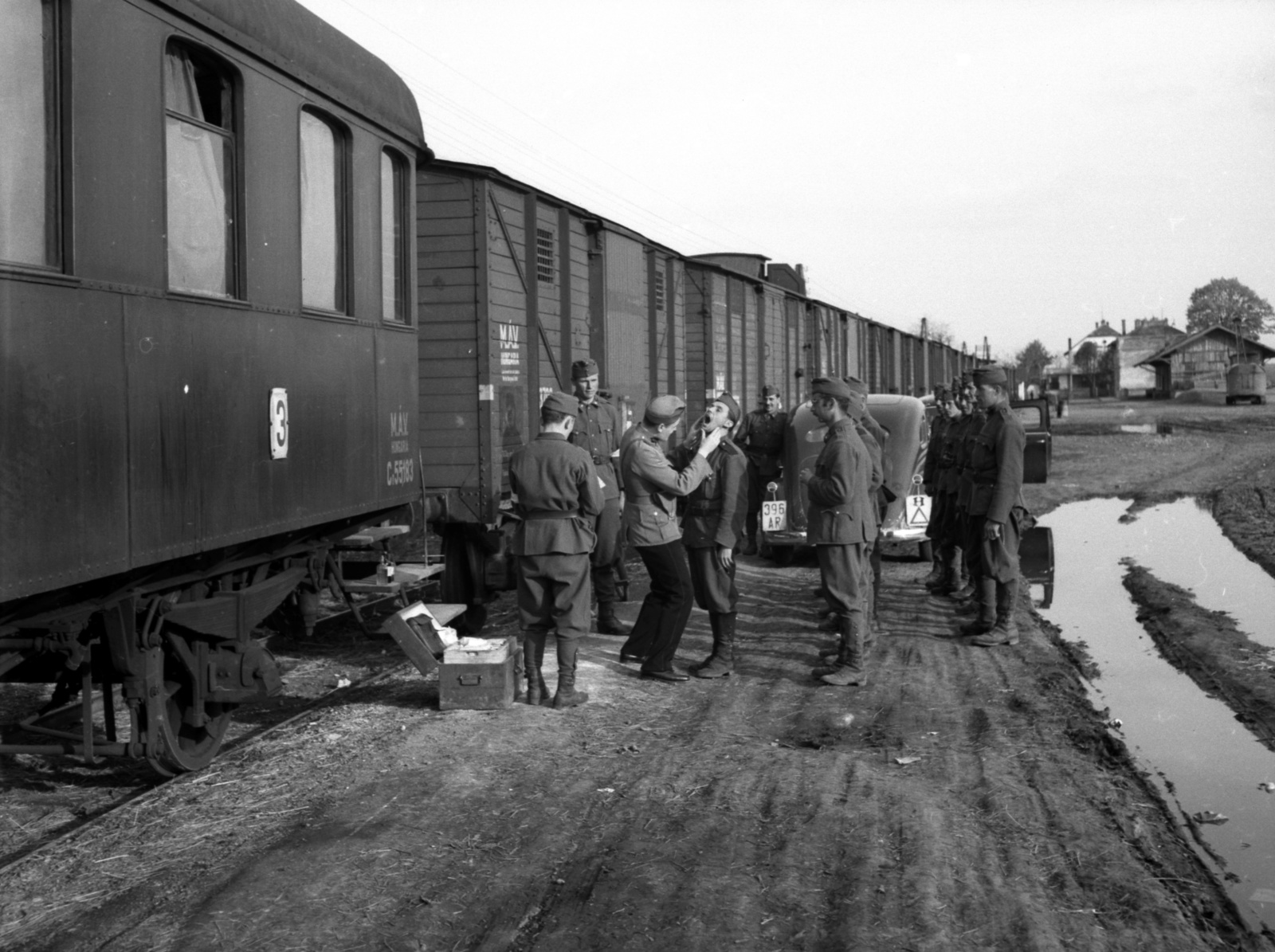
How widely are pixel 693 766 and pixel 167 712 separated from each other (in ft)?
7.98

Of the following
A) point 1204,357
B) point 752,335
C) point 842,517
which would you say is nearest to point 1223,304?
point 1204,357

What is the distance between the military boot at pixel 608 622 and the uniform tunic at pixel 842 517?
2145 millimetres

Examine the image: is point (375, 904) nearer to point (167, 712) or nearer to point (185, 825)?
point (185, 825)

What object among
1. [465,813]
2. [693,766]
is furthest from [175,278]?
[693,766]

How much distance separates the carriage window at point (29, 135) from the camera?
429 cm

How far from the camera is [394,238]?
299 inches

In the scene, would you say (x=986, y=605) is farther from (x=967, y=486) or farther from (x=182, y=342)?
(x=182, y=342)

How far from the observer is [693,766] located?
19.5ft

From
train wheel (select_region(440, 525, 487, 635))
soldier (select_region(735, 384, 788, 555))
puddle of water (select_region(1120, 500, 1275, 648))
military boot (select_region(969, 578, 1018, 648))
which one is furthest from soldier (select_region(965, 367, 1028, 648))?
train wheel (select_region(440, 525, 487, 635))

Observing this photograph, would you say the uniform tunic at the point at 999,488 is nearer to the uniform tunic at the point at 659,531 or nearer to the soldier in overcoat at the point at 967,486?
the soldier in overcoat at the point at 967,486

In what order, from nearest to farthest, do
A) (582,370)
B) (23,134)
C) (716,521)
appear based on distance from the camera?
(23,134) → (716,521) → (582,370)

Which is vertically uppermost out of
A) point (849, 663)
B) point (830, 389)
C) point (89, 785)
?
point (830, 389)

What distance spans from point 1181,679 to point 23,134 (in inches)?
291

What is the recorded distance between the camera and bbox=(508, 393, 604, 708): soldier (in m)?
6.78
